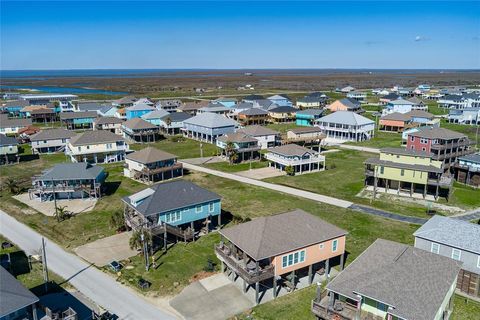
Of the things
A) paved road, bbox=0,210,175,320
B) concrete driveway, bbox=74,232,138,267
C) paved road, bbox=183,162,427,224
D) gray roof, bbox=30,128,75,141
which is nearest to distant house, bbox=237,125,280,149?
paved road, bbox=183,162,427,224

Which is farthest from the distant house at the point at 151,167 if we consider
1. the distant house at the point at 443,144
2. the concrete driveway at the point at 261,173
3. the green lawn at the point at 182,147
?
the distant house at the point at 443,144

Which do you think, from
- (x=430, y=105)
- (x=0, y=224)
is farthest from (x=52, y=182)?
(x=430, y=105)

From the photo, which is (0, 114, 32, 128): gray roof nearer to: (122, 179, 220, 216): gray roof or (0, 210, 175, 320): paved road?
(0, 210, 175, 320): paved road

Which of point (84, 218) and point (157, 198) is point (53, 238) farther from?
point (157, 198)

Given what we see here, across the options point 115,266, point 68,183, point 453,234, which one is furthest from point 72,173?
point 453,234

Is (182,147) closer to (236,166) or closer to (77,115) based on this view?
(236,166)

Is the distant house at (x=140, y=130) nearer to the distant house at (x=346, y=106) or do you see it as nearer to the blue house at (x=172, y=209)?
the blue house at (x=172, y=209)

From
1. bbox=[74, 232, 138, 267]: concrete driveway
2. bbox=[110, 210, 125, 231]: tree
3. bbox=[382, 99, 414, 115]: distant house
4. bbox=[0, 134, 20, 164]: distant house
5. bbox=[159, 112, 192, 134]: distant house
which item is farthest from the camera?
bbox=[382, 99, 414, 115]: distant house
